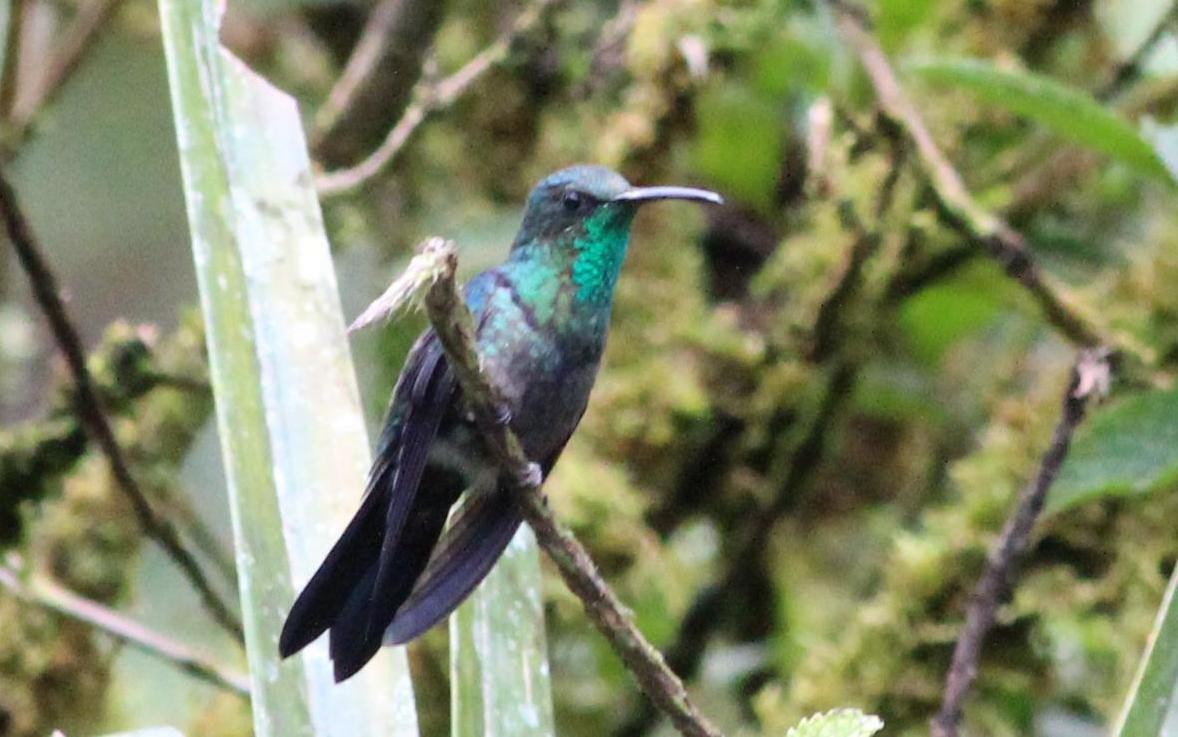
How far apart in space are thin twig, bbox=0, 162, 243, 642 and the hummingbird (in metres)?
0.66

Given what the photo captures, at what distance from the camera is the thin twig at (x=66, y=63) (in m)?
2.70

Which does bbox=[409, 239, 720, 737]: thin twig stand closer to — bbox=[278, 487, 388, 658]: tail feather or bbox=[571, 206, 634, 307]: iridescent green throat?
bbox=[278, 487, 388, 658]: tail feather

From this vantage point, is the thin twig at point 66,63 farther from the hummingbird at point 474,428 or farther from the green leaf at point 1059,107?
the green leaf at point 1059,107

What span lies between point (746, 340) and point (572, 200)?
103 centimetres

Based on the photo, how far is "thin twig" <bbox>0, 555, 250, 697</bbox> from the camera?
1932mm

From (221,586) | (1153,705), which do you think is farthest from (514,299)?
(221,586)

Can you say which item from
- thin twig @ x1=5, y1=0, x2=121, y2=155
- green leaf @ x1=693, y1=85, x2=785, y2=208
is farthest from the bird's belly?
thin twig @ x1=5, y1=0, x2=121, y2=155

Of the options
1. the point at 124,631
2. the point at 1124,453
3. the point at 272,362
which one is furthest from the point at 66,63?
the point at 1124,453

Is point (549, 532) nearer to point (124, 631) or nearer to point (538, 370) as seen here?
point (538, 370)

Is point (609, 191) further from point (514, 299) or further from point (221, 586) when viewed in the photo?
point (221, 586)

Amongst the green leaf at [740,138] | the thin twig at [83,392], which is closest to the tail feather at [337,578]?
the thin twig at [83,392]

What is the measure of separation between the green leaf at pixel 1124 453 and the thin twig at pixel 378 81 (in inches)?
58.8

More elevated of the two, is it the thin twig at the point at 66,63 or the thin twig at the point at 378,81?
the thin twig at the point at 66,63

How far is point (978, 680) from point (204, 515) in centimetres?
131
